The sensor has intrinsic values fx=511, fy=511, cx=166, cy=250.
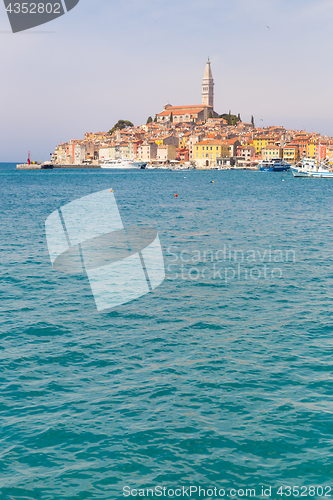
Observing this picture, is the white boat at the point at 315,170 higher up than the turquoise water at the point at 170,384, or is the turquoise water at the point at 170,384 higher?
→ the white boat at the point at 315,170

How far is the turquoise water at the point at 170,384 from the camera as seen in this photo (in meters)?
6.51

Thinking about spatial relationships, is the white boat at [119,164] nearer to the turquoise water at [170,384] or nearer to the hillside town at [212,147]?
the hillside town at [212,147]

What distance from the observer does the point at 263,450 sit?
6910 mm

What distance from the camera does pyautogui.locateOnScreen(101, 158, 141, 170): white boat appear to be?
16912 centimetres

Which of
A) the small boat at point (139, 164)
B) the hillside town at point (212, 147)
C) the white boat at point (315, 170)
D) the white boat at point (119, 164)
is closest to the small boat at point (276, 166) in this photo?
the hillside town at point (212, 147)

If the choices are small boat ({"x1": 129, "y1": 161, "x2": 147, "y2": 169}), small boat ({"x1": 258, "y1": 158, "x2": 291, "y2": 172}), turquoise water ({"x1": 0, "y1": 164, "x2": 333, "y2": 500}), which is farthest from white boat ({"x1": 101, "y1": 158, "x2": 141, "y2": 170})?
turquoise water ({"x1": 0, "y1": 164, "x2": 333, "y2": 500})

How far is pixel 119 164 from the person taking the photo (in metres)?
174

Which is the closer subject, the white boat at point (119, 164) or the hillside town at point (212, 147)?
the hillside town at point (212, 147)

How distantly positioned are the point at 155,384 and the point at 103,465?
2.32 meters

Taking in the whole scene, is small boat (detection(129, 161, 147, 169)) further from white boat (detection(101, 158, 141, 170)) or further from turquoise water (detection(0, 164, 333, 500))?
turquoise water (detection(0, 164, 333, 500))

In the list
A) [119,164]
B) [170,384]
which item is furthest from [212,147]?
[170,384]

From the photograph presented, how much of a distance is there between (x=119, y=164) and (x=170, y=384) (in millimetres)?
169313

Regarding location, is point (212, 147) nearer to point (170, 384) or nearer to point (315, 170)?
point (315, 170)

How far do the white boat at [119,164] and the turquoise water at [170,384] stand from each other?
505 feet
